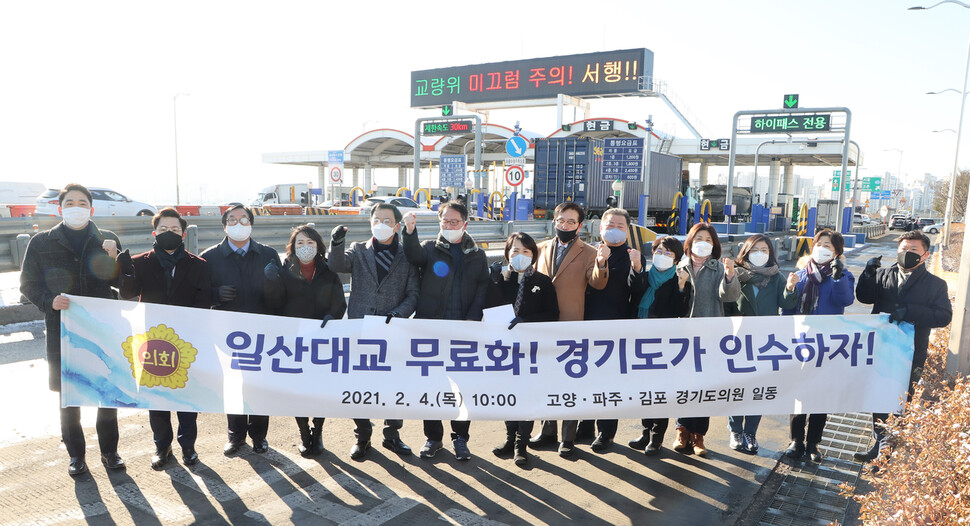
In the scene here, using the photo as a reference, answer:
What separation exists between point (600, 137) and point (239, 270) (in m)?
42.7

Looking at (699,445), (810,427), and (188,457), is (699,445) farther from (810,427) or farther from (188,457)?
(188,457)

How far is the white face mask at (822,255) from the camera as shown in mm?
4863

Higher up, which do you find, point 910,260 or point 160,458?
point 910,260

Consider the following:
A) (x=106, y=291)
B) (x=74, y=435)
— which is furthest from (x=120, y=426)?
(x=106, y=291)

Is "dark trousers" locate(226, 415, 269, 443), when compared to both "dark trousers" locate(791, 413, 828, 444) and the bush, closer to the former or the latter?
the bush

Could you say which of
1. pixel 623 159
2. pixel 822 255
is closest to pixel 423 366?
pixel 822 255

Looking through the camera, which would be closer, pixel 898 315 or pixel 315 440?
pixel 898 315

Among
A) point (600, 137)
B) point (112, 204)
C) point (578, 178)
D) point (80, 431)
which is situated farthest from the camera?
point (600, 137)

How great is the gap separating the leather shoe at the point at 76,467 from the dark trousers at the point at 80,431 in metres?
0.03

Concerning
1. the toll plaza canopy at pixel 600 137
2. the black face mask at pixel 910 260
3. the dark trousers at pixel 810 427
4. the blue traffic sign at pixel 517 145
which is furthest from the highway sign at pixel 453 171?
the black face mask at pixel 910 260

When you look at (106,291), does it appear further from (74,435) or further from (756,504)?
(756,504)

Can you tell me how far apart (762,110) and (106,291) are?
66.8 ft

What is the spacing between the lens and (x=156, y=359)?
14.4 feet

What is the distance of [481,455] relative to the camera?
4.96m
